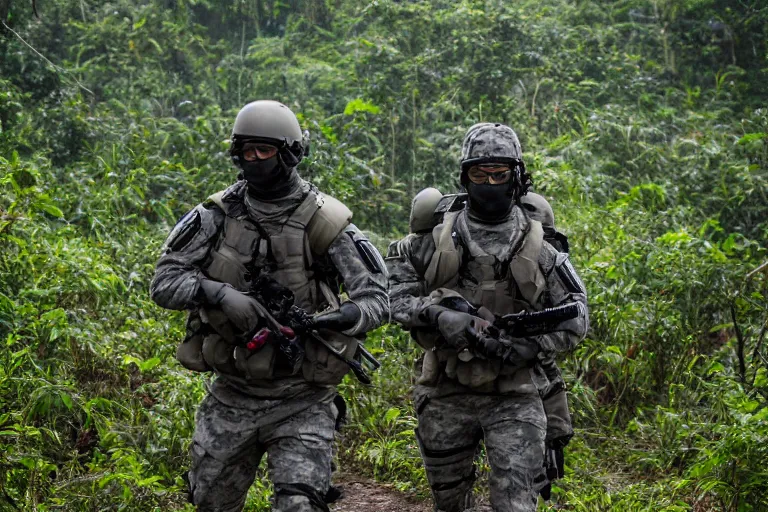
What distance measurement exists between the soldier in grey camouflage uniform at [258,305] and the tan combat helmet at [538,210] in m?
0.90

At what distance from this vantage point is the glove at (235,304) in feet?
13.1

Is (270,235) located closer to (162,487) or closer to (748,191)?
(162,487)

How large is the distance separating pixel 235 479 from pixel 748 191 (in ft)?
23.8

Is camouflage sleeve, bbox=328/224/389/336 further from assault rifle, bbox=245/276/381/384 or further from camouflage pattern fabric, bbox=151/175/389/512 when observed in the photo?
assault rifle, bbox=245/276/381/384

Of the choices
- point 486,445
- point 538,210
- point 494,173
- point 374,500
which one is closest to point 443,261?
point 494,173

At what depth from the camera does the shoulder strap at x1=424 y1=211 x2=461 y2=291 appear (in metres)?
4.56

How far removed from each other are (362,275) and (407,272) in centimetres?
60

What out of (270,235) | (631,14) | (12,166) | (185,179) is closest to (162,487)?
(270,235)

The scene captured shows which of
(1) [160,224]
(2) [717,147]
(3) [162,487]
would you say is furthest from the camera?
(2) [717,147]

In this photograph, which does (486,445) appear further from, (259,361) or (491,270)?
(259,361)

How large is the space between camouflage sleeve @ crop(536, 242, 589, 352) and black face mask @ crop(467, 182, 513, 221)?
250mm

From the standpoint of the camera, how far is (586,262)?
8070 mm

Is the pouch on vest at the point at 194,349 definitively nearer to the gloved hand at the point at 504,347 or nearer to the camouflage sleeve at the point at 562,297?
the gloved hand at the point at 504,347

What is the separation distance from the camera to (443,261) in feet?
15.0
